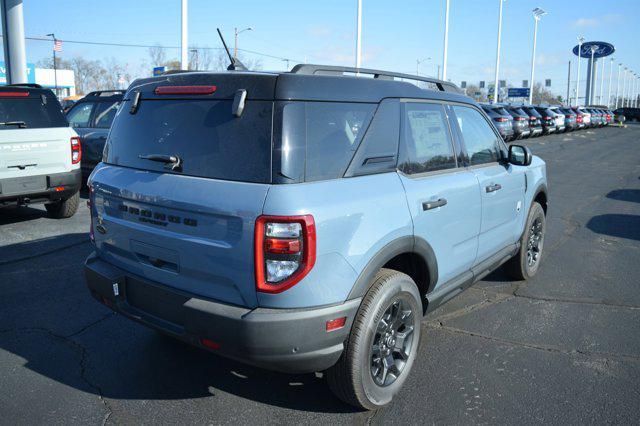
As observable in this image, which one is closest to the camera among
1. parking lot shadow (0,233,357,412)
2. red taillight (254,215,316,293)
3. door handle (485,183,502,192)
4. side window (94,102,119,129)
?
red taillight (254,215,316,293)

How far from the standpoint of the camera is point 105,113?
10.5 m

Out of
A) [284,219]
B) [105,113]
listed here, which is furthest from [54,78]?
[284,219]

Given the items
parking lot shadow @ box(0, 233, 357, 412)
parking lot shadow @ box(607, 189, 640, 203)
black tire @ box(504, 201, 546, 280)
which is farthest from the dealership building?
black tire @ box(504, 201, 546, 280)

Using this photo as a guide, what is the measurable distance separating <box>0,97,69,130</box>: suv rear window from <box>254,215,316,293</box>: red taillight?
594 cm

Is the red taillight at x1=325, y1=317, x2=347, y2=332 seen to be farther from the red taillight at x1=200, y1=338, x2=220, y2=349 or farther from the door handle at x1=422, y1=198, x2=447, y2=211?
the door handle at x1=422, y1=198, x2=447, y2=211

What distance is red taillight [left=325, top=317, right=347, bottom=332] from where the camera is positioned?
2771 mm

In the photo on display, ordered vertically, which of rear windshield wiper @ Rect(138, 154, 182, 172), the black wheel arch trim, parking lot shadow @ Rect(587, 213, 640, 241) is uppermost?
rear windshield wiper @ Rect(138, 154, 182, 172)

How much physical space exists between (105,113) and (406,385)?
8947 mm

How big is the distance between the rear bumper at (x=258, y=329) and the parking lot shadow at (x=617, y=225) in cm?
636

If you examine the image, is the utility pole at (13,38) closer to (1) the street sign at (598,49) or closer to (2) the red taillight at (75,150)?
(2) the red taillight at (75,150)

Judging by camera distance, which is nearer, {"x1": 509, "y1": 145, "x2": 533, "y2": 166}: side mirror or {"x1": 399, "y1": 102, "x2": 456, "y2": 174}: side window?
{"x1": 399, "y1": 102, "x2": 456, "y2": 174}: side window

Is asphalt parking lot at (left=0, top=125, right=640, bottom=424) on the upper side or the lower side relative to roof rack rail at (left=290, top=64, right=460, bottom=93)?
lower

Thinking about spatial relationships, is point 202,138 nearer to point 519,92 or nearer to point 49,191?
point 49,191

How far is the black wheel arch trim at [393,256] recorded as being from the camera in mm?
2914
